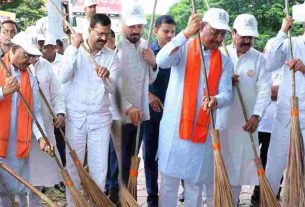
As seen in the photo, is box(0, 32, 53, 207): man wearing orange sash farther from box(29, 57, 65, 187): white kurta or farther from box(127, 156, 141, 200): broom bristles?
box(127, 156, 141, 200): broom bristles

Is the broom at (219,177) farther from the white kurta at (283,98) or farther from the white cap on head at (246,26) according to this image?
the white kurta at (283,98)

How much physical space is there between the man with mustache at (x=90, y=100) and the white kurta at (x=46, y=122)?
0.11 metres

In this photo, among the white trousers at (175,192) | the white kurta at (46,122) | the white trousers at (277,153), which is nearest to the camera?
the white trousers at (175,192)

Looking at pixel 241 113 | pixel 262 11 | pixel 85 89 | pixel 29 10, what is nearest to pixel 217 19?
pixel 241 113

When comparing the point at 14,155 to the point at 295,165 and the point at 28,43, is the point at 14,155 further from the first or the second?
the point at 295,165

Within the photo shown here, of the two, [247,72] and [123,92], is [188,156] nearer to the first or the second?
[247,72]

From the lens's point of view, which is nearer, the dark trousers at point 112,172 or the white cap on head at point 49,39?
the dark trousers at point 112,172

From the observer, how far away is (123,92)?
2.74ft

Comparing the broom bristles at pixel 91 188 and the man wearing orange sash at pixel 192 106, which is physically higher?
the man wearing orange sash at pixel 192 106

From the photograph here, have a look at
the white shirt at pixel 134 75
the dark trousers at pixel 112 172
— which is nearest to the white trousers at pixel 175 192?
the white shirt at pixel 134 75

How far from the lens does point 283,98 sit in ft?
11.1

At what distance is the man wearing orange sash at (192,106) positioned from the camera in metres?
2.95

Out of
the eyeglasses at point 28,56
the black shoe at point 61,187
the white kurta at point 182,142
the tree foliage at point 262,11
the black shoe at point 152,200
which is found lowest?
the black shoe at point 61,187

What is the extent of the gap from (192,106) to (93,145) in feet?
2.78
